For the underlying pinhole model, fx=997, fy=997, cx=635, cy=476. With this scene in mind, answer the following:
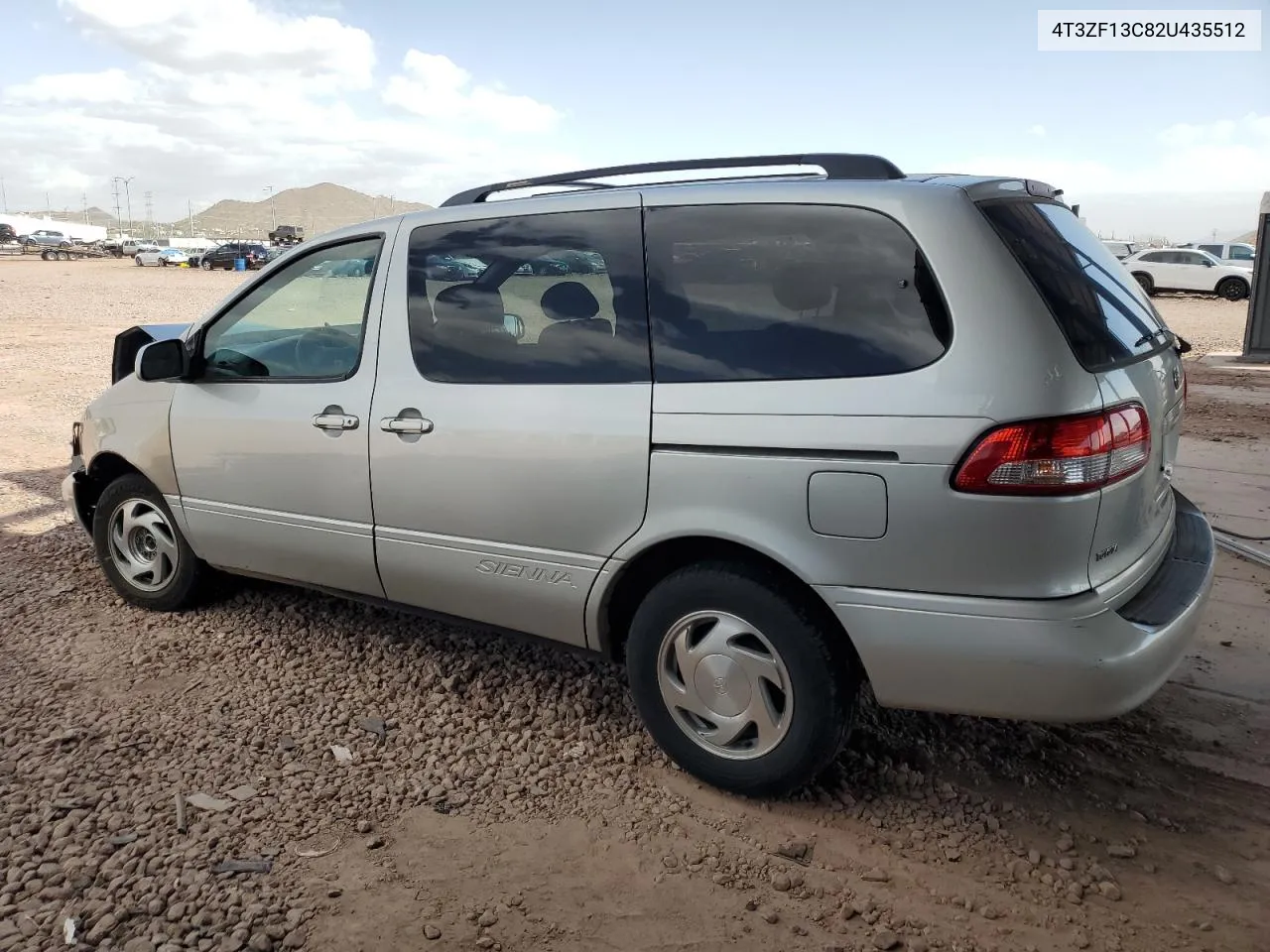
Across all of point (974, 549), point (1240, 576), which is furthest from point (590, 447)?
point (1240, 576)

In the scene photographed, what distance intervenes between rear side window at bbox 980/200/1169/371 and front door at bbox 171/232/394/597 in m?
2.28

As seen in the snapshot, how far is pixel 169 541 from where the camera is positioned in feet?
15.4

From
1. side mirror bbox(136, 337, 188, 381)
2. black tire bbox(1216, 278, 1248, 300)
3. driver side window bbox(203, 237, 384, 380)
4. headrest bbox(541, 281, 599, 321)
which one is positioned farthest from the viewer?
black tire bbox(1216, 278, 1248, 300)

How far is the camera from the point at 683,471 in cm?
299

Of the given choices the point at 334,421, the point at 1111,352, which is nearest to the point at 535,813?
the point at 334,421

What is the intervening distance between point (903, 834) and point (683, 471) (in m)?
1.28

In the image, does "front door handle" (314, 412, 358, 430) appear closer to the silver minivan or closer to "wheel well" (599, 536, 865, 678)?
the silver minivan

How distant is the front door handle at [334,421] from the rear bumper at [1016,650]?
1.93 metres

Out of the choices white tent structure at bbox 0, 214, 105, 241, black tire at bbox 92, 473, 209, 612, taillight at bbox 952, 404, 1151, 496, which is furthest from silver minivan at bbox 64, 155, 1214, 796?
white tent structure at bbox 0, 214, 105, 241

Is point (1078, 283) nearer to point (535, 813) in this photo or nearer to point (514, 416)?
point (514, 416)

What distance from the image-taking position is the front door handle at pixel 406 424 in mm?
3545

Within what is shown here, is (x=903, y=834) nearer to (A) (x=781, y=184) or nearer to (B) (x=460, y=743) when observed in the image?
(B) (x=460, y=743)

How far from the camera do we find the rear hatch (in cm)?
266

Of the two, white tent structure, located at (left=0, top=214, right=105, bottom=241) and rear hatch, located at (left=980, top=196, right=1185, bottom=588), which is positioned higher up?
white tent structure, located at (left=0, top=214, right=105, bottom=241)
